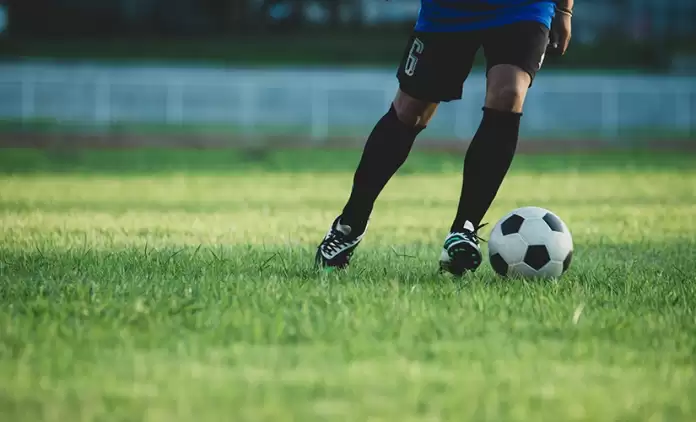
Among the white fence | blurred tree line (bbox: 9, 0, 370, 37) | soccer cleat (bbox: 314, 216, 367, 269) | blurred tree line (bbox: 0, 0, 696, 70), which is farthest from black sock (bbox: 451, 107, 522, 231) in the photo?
blurred tree line (bbox: 9, 0, 370, 37)

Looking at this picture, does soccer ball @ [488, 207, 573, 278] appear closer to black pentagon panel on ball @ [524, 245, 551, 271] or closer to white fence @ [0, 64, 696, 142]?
black pentagon panel on ball @ [524, 245, 551, 271]

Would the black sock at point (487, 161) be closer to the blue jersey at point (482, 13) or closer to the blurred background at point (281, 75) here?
Answer: the blue jersey at point (482, 13)

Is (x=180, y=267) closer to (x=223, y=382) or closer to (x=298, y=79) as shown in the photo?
(x=223, y=382)

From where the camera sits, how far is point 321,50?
3725 cm

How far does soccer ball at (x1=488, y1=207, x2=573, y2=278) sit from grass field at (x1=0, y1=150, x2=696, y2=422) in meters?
0.12

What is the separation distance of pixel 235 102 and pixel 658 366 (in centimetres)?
2766

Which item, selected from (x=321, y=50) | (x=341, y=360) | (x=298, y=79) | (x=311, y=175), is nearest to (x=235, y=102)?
(x=298, y=79)

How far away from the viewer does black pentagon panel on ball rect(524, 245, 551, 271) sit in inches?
203

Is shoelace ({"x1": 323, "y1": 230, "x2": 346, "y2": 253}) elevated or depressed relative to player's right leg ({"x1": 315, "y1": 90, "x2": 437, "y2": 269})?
depressed

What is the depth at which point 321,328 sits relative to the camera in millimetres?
3738

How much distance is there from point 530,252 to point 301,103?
85.5 ft

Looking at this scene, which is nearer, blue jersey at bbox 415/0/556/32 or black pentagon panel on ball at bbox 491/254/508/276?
blue jersey at bbox 415/0/556/32

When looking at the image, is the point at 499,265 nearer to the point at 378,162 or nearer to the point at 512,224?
the point at 512,224

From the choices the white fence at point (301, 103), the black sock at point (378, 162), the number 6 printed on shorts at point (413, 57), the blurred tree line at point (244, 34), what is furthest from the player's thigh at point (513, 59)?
the blurred tree line at point (244, 34)
